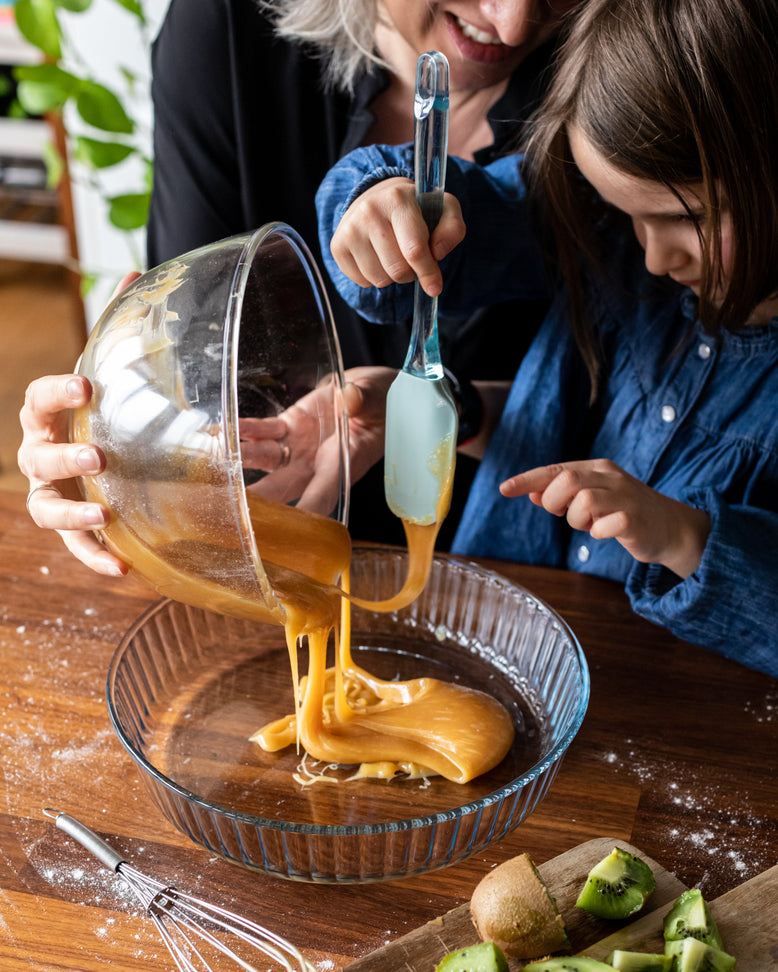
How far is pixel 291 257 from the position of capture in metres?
0.91

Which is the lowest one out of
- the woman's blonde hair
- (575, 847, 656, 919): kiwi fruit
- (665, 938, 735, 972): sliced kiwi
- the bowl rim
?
(575, 847, 656, 919): kiwi fruit

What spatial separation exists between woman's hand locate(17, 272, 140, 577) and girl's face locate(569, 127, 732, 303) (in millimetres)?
469

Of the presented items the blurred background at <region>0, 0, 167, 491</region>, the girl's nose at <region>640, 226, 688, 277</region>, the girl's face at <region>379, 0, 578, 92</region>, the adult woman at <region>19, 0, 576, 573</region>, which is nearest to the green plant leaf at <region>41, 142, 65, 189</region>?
the blurred background at <region>0, 0, 167, 491</region>

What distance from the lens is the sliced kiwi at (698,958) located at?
62cm

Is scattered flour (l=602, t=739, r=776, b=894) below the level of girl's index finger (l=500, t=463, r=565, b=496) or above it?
below

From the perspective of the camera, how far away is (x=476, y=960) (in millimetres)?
616

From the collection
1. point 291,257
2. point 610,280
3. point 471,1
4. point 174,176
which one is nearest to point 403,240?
point 291,257

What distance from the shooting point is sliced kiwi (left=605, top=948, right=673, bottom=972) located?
0.63m

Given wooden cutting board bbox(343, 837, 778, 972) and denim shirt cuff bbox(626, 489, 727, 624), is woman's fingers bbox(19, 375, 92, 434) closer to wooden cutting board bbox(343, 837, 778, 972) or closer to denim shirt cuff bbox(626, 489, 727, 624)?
wooden cutting board bbox(343, 837, 778, 972)

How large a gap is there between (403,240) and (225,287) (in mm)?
187

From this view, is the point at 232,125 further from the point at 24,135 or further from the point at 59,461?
the point at 24,135

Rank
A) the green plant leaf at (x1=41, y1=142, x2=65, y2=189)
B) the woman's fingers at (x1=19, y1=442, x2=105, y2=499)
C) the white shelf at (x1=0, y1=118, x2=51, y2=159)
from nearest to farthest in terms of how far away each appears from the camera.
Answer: the woman's fingers at (x1=19, y1=442, x2=105, y2=499), the green plant leaf at (x1=41, y1=142, x2=65, y2=189), the white shelf at (x1=0, y1=118, x2=51, y2=159)

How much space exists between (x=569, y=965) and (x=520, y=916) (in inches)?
1.7

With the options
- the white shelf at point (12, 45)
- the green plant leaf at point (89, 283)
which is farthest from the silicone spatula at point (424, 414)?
the white shelf at point (12, 45)
